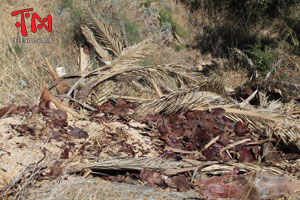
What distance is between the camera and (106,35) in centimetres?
561

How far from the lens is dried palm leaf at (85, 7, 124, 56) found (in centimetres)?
558

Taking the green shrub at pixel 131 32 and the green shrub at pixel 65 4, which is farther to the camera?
the green shrub at pixel 65 4

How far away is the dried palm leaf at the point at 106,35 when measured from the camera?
558cm

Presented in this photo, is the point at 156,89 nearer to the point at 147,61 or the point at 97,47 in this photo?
the point at 97,47

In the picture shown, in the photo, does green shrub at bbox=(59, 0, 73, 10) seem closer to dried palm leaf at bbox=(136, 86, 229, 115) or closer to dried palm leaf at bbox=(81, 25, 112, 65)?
dried palm leaf at bbox=(81, 25, 112, 65)

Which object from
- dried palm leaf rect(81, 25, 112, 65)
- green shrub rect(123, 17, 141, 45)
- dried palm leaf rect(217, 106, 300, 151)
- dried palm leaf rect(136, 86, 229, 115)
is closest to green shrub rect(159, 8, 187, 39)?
green shrub rect(123, 17, 141, 45)

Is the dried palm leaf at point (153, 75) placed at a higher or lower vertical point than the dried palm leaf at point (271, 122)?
higher

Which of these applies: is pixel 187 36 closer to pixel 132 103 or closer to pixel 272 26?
pixel 272 26

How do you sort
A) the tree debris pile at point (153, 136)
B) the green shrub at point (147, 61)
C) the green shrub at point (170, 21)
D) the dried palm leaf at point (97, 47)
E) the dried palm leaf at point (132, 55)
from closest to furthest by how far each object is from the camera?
the tree debris pile at point (153, 136) < the dried palm leaf at point (132, 55) < the dried palm leaf at point (97, 47) < the green shrub at point (147, 61) < the green shrub at point (170, 21)

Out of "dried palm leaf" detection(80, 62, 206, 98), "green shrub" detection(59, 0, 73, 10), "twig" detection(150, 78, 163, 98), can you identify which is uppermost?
"green shrub" detection(59, 0, 73, 10)

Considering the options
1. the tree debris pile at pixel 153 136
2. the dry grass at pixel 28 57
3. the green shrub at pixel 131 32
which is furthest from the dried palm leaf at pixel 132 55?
the green shrub at pixel 131 32

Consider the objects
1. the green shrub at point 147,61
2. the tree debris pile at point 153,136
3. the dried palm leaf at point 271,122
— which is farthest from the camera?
the green shrub at point 147,61

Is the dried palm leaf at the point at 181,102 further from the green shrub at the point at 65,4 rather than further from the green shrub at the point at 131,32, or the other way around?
the green shrub at the point at 65,4

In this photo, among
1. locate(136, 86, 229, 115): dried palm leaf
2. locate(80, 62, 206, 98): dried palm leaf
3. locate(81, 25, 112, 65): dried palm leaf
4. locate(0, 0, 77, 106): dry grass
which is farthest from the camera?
locate(81, 25, 112, 65): dried palm leaf
